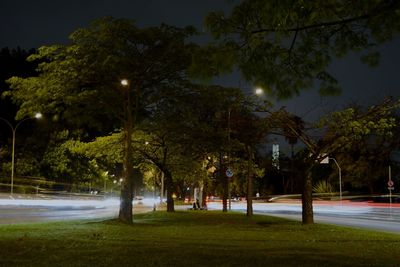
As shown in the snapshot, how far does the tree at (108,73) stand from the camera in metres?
23.9

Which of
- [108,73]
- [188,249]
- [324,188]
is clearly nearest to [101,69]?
[108,73]

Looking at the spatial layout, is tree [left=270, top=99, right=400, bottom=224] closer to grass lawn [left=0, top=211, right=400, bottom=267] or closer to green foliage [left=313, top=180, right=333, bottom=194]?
grass lawn [left=0, top=211, right=400, bottom=267]

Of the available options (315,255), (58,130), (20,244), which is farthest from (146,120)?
(58,130)

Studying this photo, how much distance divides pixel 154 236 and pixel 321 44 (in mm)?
9574

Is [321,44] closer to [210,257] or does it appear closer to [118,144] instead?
[210,257]

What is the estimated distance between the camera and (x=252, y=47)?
31.3 ft

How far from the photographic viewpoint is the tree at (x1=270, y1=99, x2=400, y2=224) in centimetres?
2358

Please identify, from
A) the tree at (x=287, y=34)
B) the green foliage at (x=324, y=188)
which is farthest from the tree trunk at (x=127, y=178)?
the green foliage at (x=324, y=188)

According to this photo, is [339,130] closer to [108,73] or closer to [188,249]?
[108,73]

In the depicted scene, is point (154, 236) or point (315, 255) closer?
point (315, 255)

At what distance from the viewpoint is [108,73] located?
24844 mm

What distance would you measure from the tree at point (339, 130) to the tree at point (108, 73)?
5960mm

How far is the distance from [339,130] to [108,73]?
9.99 meters

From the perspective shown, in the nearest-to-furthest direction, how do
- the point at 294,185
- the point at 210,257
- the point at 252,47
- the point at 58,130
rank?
the point at 252,47, the point at 210,257, the point at 58,130, the point at 294,185
